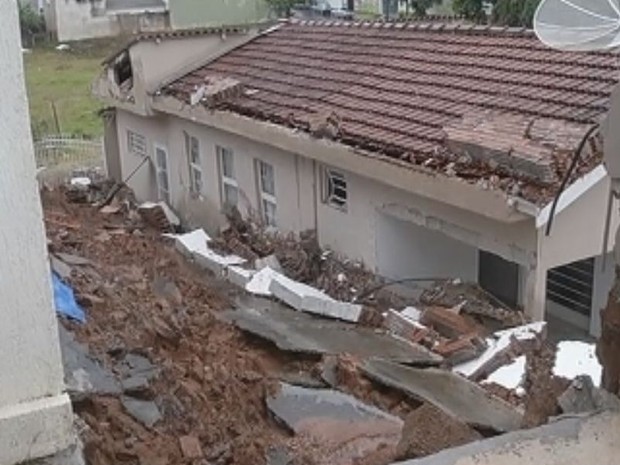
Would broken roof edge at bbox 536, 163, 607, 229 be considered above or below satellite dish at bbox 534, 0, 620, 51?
below

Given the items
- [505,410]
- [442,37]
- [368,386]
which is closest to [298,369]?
[368,386]

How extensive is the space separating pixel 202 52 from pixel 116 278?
27.0 feet

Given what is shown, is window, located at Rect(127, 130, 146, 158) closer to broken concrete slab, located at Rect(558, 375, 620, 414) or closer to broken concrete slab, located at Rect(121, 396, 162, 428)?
broken concrete slab, located at Rect(121, 396, 162, 428)

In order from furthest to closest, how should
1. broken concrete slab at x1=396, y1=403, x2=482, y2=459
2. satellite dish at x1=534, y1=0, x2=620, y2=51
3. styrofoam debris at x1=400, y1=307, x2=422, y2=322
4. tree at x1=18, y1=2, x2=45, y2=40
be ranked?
tree at x1=18, y1=2, x2=45, y2=40
styrofoam debris at x1=400, y1=307, x2=422, y2=322
satellite dish at x1=534, y1=0, x2=620, y2=51
broken concrete slab at x1=396, y1=403, x2=482, y2=459

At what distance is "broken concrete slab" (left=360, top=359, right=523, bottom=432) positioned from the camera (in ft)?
20.9

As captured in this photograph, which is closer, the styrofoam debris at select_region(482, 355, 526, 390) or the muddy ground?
the muddy ground

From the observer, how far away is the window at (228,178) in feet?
52.1

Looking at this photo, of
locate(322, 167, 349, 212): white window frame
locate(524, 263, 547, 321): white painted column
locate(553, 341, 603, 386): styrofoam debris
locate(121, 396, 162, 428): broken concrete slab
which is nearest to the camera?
locate(121, 396, 162, 428): broken concrete slab

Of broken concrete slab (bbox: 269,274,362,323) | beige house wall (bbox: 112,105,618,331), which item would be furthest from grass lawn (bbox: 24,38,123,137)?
broken concrete slab (bbox: 269,274,362,323)

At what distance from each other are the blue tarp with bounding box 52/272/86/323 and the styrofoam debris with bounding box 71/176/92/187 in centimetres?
1349

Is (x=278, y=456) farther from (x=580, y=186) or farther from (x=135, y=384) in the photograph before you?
(x=580, y=186)

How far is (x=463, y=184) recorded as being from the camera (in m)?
9.86

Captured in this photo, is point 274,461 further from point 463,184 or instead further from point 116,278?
point 116,278

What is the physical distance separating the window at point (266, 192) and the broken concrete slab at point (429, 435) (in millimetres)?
11514
